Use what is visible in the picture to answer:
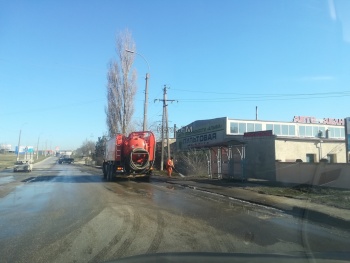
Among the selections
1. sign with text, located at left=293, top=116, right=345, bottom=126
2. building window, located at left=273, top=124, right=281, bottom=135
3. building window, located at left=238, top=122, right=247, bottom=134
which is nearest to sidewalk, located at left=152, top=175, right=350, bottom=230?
building window, located at left=238, top=122, right=247, bottom=134

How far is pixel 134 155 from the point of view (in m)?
25.9

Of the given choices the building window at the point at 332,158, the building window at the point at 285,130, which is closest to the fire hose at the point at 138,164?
the building window at the point at 332,158

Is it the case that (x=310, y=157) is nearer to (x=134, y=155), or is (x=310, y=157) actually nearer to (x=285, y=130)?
(x=134, y=155)

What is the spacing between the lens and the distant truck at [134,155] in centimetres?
2592

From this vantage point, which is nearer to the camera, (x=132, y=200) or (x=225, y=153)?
(x=132, y=200)

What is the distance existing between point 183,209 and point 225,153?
15475mm

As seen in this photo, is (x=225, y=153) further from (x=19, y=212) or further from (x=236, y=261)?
(x=236, y=261)

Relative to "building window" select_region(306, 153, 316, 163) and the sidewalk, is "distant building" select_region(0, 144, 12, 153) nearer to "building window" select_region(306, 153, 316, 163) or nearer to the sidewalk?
"building window" select_region(306, 153, 316, 163)

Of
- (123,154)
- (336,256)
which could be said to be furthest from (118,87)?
(336,256)

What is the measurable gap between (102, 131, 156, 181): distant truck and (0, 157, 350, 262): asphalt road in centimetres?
1238

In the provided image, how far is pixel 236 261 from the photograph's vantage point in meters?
4.22

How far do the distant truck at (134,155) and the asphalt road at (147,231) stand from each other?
12381 millimetres

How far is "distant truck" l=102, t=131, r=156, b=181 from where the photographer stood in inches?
1021

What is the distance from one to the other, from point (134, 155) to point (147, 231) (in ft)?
57.6
